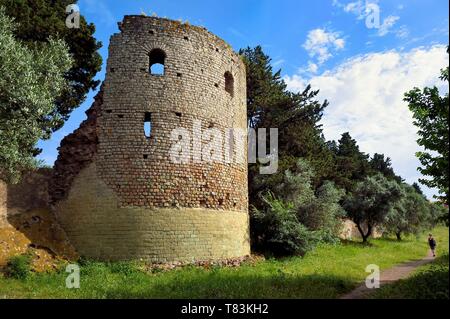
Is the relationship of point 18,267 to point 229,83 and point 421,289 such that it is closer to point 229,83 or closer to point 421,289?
point 229,83

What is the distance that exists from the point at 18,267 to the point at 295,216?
12172 millimetres

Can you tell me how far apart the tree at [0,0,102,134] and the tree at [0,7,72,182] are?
127 centimetres

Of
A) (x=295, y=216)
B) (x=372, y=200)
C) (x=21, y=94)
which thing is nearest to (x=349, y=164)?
(x=372, y=200)

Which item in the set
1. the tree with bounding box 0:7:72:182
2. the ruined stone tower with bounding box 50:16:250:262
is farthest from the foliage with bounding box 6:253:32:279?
the tree with bounding box 0:7:72:182

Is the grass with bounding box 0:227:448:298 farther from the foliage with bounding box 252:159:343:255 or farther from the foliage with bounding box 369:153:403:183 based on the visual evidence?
the foliage with bounding box 369:153:403:183

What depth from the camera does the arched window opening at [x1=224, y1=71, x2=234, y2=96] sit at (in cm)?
1767

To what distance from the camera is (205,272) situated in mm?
13117

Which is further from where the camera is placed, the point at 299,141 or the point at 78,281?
the point at 299,141

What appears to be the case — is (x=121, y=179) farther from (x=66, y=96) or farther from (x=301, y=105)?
(x=301, y=105)

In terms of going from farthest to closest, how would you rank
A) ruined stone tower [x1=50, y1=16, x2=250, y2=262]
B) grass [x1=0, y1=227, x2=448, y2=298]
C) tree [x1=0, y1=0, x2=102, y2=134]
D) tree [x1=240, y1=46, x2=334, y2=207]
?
tree [x1=240, y1=46, x2=334, y2=207], tree [x1=0, y1=0, x2=102, y2=134], ruined stone tower [x1=50, y1=16, x2=250, y2=262], grass [x1=0, y1=227, x2=448, y2=298]

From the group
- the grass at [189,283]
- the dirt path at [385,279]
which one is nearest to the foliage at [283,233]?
the grass at [189,283]
